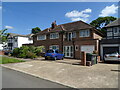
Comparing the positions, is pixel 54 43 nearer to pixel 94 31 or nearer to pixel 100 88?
pixel 94 31

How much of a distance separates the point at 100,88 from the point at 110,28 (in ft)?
56.9

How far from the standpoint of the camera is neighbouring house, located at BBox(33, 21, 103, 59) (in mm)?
18266

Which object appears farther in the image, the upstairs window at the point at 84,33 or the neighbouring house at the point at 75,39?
the upstairs window at the point at 84,33

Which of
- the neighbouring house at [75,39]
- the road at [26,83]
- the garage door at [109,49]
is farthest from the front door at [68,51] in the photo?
the road at [26,83]

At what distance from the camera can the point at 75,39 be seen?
840 inches

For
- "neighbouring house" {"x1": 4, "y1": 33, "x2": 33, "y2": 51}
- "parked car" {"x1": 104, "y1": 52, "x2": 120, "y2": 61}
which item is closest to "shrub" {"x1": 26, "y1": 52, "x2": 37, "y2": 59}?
"parked car" {"x1": 104, "y1": 52, "x2": 120, "y2": 61}

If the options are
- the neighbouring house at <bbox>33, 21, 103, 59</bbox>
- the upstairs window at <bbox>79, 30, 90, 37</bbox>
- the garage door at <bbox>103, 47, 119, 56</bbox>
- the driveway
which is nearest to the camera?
the driveway

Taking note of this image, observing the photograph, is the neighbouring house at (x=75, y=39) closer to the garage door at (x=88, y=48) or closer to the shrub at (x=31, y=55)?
the garage door at (x=88, y=48)

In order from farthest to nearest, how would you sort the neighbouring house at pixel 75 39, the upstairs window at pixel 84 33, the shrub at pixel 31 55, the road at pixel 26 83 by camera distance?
1. the shrub at pixel 31 55
2. the upstairs window at pixel 84 33
3. the neighbouring house at pixel 75 39
4. the road at pixel 26 83

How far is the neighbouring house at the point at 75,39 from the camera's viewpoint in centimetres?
1827

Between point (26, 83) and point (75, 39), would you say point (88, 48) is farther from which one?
point (26, 83)

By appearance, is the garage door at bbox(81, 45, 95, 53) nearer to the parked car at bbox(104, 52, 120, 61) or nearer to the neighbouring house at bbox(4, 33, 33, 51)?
the parked car at bbox(104, 52, 120, 61)

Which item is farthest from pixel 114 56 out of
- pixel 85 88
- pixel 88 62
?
pixel 85 88

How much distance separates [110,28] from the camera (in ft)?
65.6
